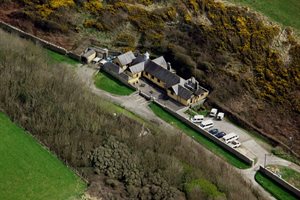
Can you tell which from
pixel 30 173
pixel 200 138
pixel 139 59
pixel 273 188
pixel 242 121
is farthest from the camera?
pixel 139 59

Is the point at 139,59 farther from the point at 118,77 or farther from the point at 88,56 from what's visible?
the point at 88,56

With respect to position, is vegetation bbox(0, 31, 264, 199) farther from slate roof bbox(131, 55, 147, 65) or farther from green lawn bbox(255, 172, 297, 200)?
slate roof bbox(131, 55, 147, 65)

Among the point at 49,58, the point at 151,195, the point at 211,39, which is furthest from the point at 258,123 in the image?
the point at 49,58

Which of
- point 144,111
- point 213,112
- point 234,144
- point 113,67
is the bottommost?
point 144,111

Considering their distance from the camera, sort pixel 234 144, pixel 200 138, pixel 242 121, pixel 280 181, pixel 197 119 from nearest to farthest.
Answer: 1. pixel 280 181
2. pixel 234 144
3. pixel 200 138
4. pixel 197 119
5. pixel 242 121

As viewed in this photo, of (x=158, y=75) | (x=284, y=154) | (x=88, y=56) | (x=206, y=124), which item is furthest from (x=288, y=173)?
(x=88, y=56)

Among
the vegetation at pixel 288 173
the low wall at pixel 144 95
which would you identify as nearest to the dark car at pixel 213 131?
the vegetation at pixel 288 173
